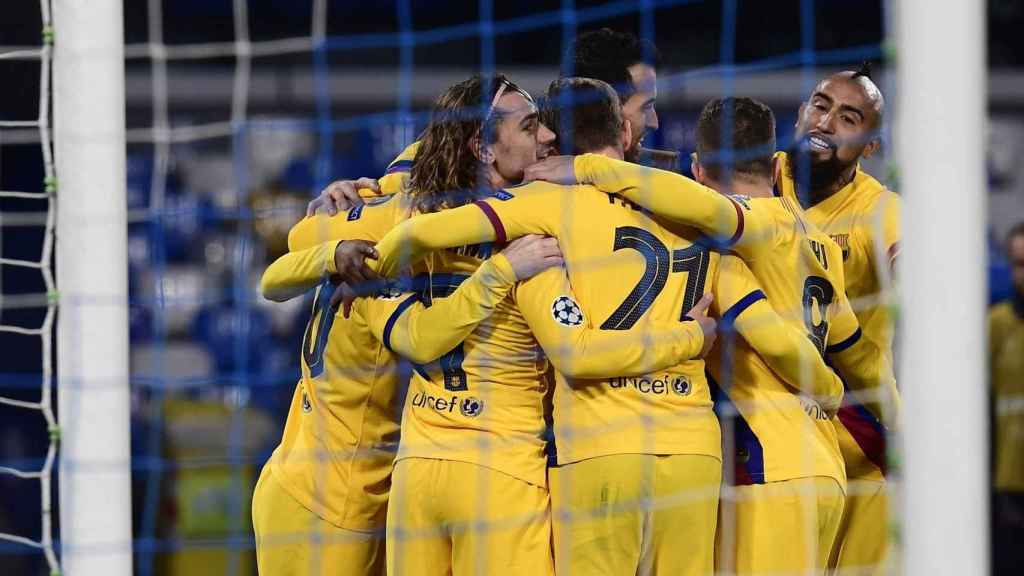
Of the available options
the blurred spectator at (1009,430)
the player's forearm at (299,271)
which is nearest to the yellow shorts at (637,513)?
the player's forearm at (299,271)

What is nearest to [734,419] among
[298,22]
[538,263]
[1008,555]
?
[538,263]

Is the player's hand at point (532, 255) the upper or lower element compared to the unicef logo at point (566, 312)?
upper

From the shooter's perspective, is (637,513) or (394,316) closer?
(637,513)

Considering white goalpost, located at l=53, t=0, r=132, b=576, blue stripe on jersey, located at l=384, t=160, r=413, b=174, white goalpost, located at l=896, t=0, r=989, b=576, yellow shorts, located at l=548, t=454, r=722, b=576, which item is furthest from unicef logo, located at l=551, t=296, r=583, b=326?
white goalpost, located at l=896, t=0, r=989, b=576

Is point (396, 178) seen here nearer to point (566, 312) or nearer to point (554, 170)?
point (554, 170)

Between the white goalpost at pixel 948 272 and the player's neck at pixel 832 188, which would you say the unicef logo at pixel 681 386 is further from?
the white goalpost at pixel 948 272

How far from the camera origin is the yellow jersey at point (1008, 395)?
5.29 meters

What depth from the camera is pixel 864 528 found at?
12.9 feet

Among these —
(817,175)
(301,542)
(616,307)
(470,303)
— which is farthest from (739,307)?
(301,542)

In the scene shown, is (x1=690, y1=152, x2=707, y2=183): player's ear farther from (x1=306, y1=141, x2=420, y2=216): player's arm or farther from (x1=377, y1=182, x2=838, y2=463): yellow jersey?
(x1=306, y1=141, x2=420, y2=216): player's arm

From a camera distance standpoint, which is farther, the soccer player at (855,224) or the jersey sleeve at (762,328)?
the soccer player at (855,224)

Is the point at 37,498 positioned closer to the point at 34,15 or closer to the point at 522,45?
the point at 34,15

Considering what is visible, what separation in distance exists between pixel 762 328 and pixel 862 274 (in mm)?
659

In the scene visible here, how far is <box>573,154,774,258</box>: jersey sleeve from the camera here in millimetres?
3410
